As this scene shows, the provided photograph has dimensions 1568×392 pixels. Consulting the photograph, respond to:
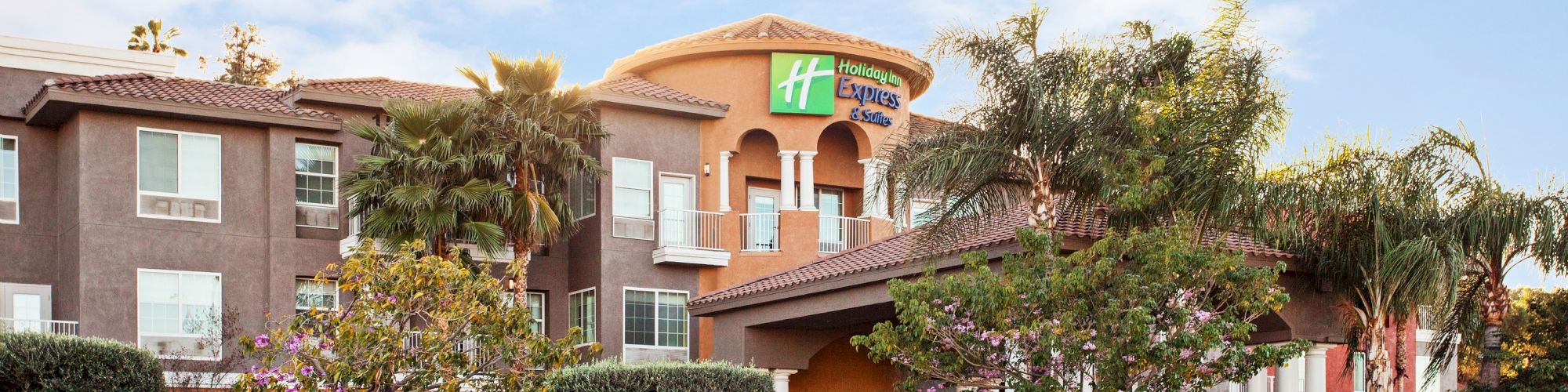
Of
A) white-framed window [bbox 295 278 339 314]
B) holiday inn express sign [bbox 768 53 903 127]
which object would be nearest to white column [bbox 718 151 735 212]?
holiday inn express sign [bbox 768 53 903 127]

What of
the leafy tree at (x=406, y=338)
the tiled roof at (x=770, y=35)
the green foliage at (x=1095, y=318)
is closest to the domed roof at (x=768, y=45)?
the tiled roof at (x=770, y=35)

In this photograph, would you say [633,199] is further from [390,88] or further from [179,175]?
[179,175]

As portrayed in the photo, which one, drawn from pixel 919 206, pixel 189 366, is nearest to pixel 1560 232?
pixel 919 206

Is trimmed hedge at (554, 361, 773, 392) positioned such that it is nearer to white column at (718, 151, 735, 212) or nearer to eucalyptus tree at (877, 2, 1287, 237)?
eucalyptus tree at (877, 2, 1287, 237)

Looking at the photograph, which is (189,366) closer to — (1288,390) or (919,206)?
(919,206)

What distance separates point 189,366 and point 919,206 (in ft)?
50.4

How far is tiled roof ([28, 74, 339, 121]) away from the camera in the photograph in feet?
92.9

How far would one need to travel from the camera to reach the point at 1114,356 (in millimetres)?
18281

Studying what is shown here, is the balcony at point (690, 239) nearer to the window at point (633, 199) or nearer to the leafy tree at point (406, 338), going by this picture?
the window at point (633, 199)

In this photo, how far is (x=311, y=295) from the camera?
99.8 ft

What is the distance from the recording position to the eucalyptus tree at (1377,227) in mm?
22375

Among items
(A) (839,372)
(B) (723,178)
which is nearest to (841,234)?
(B) (723,178)

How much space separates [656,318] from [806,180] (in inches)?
170

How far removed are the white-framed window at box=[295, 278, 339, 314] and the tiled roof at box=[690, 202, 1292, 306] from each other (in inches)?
268
